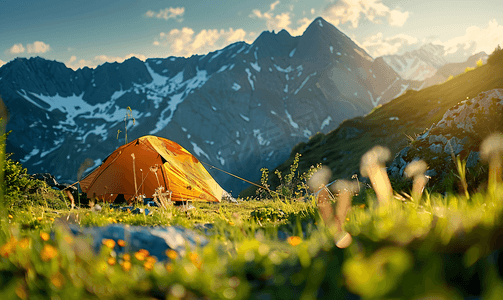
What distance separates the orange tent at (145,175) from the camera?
1234 centimetres

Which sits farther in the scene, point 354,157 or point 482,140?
point 354,157

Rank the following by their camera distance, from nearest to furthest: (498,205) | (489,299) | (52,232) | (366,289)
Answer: (489,299), (366,289), (498,205), (52,232)

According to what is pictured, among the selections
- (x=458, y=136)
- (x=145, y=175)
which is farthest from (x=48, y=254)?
(x=145, y=175)

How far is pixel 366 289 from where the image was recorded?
1528mm

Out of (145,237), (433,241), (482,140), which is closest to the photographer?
(433,241)

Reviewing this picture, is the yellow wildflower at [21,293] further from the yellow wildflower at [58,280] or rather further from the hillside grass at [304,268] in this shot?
the yellow wildflower at [58,280]

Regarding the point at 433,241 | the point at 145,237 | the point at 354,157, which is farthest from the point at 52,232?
the point at 354,157

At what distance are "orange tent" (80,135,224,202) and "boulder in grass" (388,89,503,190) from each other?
884 centimetres

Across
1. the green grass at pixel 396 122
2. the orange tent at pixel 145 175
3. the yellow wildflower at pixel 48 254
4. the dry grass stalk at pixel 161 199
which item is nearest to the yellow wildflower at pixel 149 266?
the yellow wildflower at pixel 48 254

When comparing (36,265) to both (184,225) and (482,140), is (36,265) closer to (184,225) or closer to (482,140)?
(184,225)

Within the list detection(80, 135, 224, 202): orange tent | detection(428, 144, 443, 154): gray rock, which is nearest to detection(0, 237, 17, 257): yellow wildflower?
detection(428, 144, 443, 154): gray rock

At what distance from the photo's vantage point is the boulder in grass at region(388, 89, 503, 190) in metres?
6.52

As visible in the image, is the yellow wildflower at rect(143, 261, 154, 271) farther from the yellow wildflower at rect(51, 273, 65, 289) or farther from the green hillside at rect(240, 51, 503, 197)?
the green hillside at rect(240, 51, 503, 197)

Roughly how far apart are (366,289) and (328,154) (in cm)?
5220
